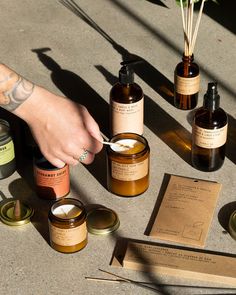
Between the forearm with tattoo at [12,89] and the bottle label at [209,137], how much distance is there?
372 millimetres

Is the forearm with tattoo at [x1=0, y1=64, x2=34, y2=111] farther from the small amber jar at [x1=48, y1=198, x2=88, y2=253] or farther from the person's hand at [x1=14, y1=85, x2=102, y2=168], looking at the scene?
the small amber jar at [x1=48, y1=198, x2=88, y2=253]

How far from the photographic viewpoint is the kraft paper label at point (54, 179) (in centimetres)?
154

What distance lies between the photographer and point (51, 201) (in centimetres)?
158

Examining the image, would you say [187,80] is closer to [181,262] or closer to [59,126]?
[59,126]

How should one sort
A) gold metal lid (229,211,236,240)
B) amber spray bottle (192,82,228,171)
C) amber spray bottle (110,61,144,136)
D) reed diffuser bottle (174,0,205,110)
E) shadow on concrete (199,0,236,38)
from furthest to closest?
shadow on concrete (199,0,236,38), reed diffuser bottle (174,0,205,110), amber spray bottle (110,61,144,136), amber spray bottle (192,82,228,171), gold metal lid (229,211,236,240)

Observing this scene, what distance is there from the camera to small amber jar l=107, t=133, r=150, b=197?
5.00 ft

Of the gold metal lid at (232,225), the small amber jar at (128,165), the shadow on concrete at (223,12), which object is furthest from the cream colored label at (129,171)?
the shadow on concrete at (223,12)

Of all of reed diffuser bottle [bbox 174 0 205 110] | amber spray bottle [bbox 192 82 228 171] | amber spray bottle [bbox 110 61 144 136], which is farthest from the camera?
reed diffuser bottle [bbox 174 0 205 110]

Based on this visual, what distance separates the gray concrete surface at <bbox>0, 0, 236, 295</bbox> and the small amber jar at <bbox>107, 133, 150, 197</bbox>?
3 centimetres

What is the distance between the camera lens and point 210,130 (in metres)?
1.58

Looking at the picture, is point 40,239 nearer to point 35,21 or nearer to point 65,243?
point 65,243

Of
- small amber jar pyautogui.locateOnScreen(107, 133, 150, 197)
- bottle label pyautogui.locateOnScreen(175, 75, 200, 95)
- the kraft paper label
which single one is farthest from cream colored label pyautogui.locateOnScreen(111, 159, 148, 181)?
bottle label pyautogui.locateOnScreen(175, 75, 200, 95)

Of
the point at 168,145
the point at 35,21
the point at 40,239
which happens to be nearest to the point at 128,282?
the point at 40,239

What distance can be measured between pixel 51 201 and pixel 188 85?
47 centimetres
